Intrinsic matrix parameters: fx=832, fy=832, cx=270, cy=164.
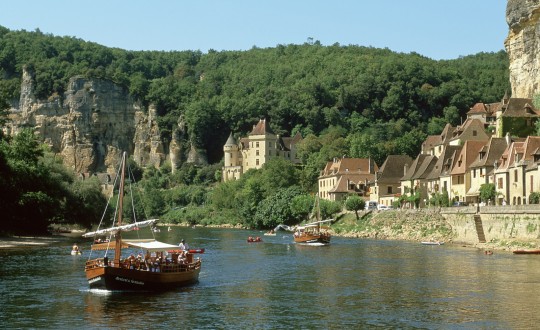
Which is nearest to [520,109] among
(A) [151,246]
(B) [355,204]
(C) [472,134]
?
(C) [472,134]

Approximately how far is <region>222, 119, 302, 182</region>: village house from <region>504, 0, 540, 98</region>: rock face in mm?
76426

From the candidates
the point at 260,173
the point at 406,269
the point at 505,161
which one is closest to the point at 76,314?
the point at 406,269

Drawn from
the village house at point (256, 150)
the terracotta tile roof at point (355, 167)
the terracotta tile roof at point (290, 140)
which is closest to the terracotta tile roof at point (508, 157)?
the terracotta tile roof at point (355, 167)

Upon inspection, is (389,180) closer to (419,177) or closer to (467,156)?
(419,177)

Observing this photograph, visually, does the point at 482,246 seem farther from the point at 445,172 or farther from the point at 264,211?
the point at 264,211

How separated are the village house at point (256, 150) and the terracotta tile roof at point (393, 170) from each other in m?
63.1

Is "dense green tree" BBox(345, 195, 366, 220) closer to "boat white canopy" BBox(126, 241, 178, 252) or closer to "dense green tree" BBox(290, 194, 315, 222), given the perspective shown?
"dense green tree" BBox(290, 194, 315, 222)

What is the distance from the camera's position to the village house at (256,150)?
188000 millimetres

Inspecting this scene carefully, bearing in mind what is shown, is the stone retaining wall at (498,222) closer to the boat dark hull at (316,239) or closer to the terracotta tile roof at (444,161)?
the boat dark hull at (316,239)

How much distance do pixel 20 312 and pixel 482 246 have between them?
1855 inches

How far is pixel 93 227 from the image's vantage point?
365ft

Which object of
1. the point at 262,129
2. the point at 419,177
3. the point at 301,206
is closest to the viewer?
the point at 419,177

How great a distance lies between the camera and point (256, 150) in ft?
619

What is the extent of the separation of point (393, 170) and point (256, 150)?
227ft
